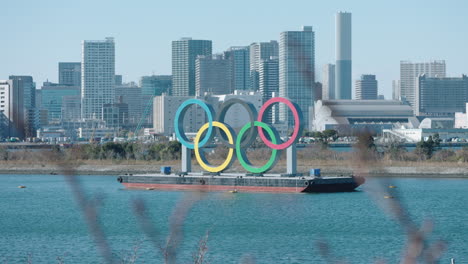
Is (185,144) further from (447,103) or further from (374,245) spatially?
(447,103)

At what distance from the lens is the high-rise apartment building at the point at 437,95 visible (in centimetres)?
16682

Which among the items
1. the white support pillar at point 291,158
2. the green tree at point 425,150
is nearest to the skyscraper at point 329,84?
the white support pillar at point 291,158

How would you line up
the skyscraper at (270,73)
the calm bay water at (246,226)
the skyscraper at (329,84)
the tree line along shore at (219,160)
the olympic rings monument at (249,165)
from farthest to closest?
the tree line along shore at (219,160), the olympic rings monument at (249,165), the calm bay water at (246,226), the skyscraper at (270,73), the skyscraper at (329,84)

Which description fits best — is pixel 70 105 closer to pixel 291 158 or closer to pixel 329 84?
pixel 291 158

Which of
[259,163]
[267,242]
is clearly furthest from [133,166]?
[267,242]

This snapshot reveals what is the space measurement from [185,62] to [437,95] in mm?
54653

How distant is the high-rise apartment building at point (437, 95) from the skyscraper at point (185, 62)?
4602 cm

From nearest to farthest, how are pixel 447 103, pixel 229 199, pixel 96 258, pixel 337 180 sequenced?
1. pixel 96 258
2. pixel 229 199
3. pixel 337 180
4. pixel 447 103

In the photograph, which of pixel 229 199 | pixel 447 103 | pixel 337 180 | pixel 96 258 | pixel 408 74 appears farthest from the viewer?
pixel 408 74

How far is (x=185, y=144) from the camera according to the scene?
1615 inches

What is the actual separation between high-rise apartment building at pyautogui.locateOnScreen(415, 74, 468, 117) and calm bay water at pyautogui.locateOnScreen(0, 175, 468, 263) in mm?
128686

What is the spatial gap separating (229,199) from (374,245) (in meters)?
13.9

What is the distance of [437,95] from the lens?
174750mm

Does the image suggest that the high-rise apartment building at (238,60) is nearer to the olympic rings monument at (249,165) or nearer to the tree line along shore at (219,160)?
the olympic rings monument at (249,165)
